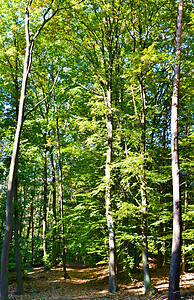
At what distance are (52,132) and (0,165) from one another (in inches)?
263

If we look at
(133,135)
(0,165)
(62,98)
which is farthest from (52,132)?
(133,135)

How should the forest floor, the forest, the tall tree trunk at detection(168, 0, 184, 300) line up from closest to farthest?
1. the tall tree trunk at detection(168, 0, 184, 300)
2. the forest
3. the forest floor

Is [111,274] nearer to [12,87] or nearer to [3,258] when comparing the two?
[3,258]

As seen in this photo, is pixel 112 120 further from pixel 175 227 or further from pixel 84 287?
pixel 84 287

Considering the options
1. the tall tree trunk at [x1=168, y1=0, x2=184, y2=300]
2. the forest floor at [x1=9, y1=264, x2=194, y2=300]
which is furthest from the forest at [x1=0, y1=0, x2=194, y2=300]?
the forest floor at [x1=9, y1=264, x2=194, y2=300]

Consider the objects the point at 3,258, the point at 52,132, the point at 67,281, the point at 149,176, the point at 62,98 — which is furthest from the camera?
the point at 52,132

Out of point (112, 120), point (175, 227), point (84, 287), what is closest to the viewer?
point (175, 227)

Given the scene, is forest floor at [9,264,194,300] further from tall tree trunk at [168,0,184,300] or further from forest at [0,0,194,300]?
tall tree trunk at [168,0,184,300]

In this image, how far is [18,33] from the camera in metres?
11.1

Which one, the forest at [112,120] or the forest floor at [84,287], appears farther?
the forest floor at [84,287]

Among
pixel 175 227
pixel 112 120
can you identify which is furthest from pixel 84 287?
pixel 112 120

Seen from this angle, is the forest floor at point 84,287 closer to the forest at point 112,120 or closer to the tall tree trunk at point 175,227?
the forest at point 112,120

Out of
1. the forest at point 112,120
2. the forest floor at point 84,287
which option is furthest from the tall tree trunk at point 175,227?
the forest floor at point 84,287

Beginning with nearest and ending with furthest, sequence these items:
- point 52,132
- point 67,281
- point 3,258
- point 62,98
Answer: point 3,258, point 67,281, point 62,98, point 52,132
